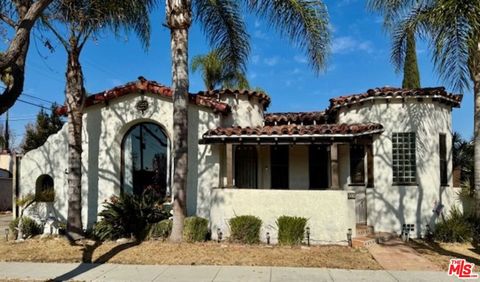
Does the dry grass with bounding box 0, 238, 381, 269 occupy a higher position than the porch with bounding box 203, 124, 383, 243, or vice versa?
the porch with bounding box 203, 124, 383, 243

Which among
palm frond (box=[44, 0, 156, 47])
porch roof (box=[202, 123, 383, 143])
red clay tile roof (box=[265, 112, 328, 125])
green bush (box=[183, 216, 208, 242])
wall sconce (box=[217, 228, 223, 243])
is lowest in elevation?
wall sconce (box=[217, 228, 223, 243])

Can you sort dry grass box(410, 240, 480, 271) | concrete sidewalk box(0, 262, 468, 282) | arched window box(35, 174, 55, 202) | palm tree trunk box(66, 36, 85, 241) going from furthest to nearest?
arched window box(35, 174, 55, 202), palm tree trunk box(66, 36, 85, 241), dry grass box(410, 240, 480, 271), concrete sidewalk box(0, 262, 468, 282)

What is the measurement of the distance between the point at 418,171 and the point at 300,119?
181 inches

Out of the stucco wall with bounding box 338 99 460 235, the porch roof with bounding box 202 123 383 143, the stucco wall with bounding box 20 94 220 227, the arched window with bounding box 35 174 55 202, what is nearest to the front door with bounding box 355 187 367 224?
the stucco wall with bounding box 338 99 460 235

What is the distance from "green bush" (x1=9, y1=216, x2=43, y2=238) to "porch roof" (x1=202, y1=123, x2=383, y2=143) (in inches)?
233

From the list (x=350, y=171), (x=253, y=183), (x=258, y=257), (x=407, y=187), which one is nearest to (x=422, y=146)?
(x=407, y=187)

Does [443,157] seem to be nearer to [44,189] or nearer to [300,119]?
[300,119]

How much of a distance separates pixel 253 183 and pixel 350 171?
324 centimetres

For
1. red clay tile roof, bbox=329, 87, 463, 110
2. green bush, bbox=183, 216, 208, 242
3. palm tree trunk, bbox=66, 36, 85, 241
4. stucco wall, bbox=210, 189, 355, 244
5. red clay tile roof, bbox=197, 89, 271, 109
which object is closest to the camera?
green bush, bbox=183, 216, 208, 242

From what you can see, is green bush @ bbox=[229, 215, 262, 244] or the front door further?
the front door

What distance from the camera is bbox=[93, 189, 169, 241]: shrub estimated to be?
39.5ft

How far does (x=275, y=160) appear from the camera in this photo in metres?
14.5

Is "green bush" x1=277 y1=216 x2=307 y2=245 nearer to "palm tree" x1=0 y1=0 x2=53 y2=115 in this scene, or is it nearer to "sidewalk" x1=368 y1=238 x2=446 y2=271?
"sidewalk" x1=368 y1=238 x2=446 y2=271

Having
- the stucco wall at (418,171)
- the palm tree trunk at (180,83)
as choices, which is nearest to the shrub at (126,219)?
the palm tree trunk at (180,83)
